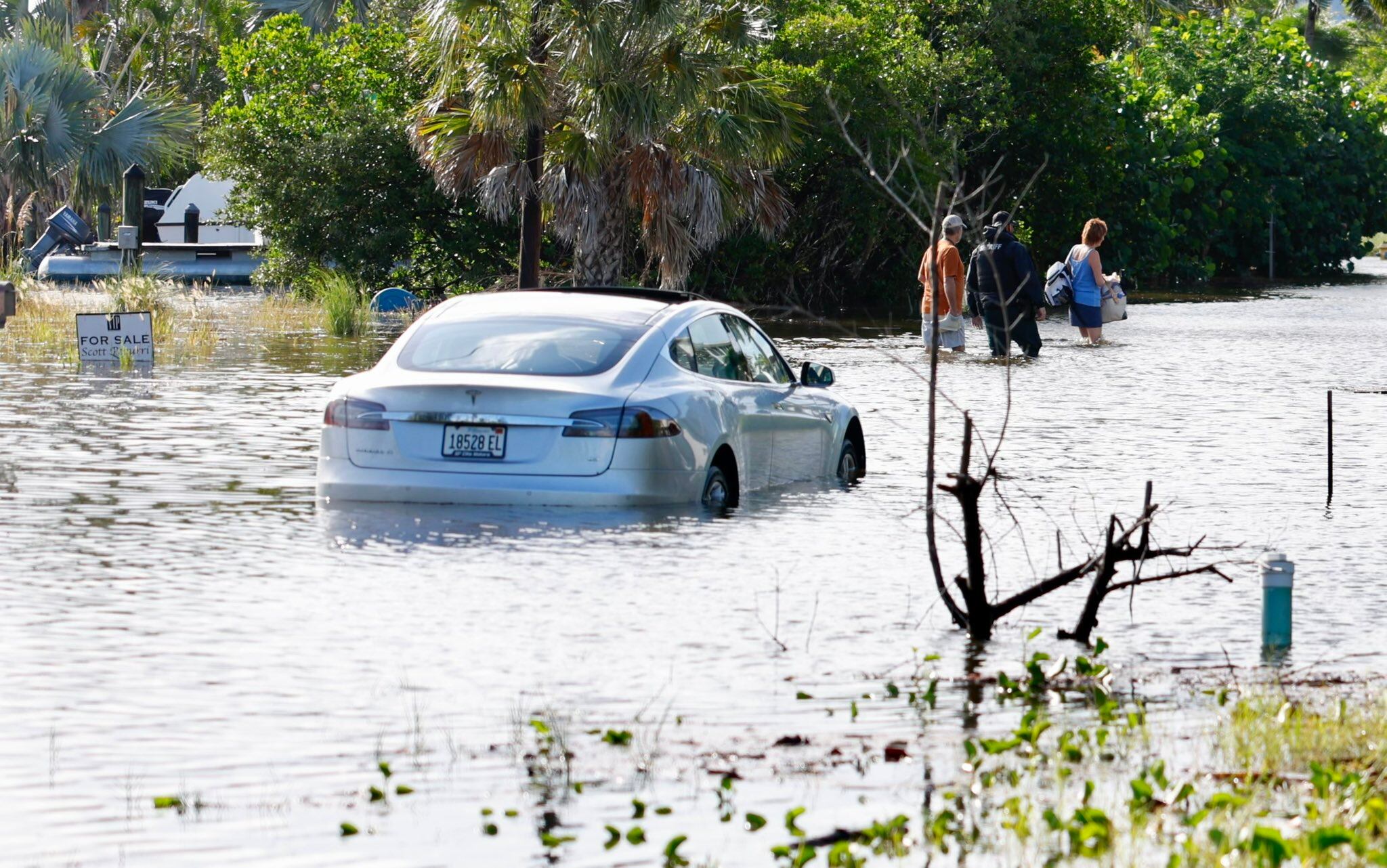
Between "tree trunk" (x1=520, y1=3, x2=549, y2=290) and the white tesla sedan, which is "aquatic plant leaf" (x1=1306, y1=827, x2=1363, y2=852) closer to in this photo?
the white tesla sedan

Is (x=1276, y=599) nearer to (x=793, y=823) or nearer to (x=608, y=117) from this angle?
(x=793, y=823)

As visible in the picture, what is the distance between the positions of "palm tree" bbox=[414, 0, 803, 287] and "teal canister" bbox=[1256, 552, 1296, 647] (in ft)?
70.7

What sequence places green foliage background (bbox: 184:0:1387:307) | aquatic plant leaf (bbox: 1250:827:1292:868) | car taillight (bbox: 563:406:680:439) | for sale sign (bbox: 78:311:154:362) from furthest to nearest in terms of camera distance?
green foliage background (bbox: 184:0:1387:307) < for sale sign (bbox: 78:311:154:362) < car taillight (bbox: 563:406:680:439) < aquatic plant leaf (bbox: 1250:827:1292:868)

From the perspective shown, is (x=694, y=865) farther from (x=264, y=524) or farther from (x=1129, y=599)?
(x=264, y=524)

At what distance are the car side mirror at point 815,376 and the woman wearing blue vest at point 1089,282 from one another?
14.1 metres

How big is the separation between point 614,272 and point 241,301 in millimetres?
11104

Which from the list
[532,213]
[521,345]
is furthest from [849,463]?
[532,213]

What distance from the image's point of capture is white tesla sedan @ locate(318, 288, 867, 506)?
37.9 ft

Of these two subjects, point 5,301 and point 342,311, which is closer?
point 5,301

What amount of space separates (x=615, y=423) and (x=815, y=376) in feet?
7.89

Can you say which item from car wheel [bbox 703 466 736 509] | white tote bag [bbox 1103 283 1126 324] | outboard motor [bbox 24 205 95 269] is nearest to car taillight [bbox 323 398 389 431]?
car wheel [bbox 703 466 736 509]

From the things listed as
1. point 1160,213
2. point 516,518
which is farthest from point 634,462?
point 1160,213

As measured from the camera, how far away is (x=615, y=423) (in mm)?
11531

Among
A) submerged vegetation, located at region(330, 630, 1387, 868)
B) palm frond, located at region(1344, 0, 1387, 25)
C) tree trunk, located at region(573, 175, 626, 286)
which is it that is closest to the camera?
submerged vegetation, located at region(330, 630, 1387, 868)
